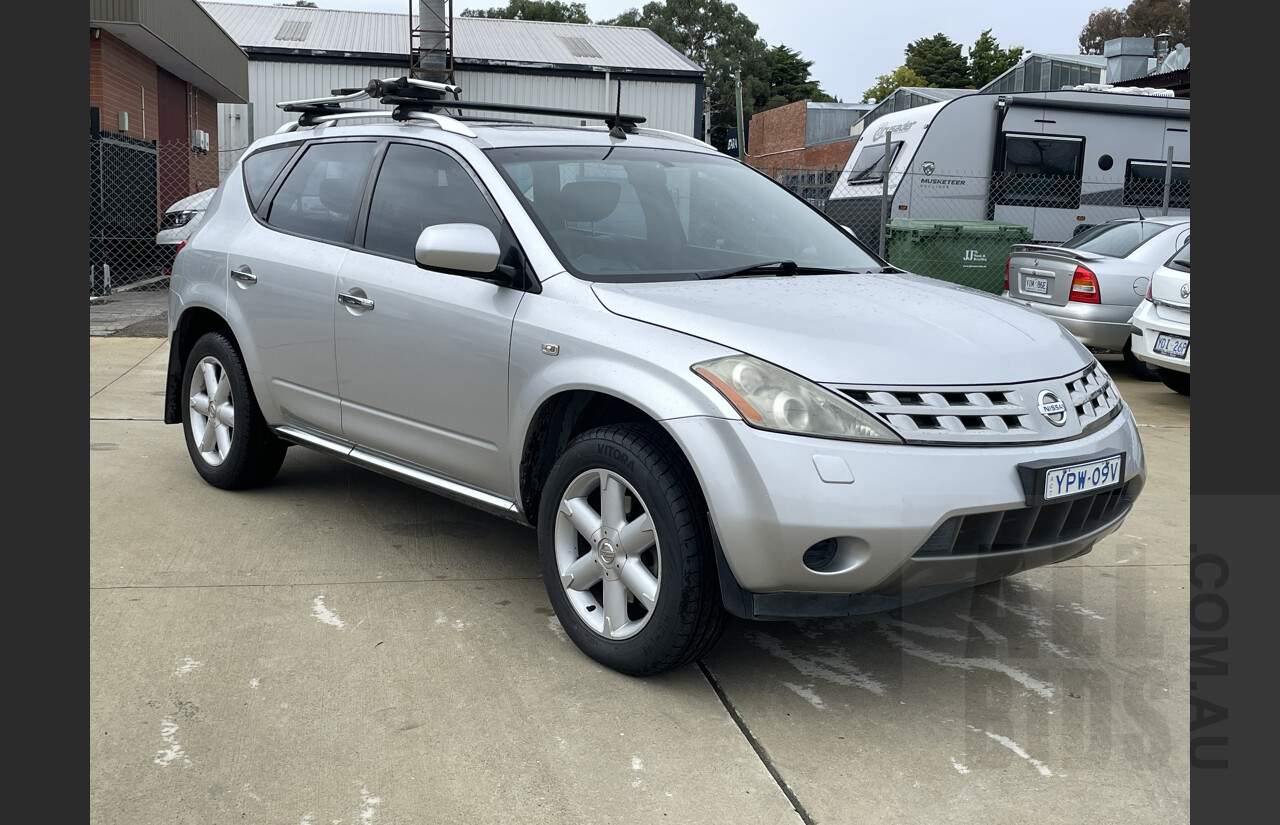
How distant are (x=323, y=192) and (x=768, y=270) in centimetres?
205

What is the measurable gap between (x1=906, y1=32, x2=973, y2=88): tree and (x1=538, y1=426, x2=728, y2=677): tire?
73312 mm

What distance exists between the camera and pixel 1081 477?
3324 millimetres

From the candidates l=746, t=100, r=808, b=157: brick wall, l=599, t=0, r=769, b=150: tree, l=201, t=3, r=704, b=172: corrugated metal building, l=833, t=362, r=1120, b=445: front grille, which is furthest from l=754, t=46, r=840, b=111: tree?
l=833, t=362, r=1120, b=445: front grille

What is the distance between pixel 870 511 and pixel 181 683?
2067mm

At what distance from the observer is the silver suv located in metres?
3.14

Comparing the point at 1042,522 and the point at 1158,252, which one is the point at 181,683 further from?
the point at 1158,252

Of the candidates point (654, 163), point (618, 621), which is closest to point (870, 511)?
point (618, 621)

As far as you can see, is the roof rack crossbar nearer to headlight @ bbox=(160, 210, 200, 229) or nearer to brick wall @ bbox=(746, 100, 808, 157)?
headlight @ bbox=(160, 210, 200, 229)

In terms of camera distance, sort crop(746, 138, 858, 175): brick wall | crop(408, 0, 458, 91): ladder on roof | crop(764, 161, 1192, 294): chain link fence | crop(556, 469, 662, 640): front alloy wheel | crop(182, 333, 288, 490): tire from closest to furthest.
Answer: crop(556, 469, 662, 640): front alloy wheel → crop(182, 333, 288, 490): tire → crop(764, 161, 1192, 294): chain link fence → crop(408, 0, 458, 91): ladder on roof → crop(746, 138, 858, 175): brick wall

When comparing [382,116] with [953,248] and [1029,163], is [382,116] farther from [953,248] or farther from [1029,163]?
[1029,163]

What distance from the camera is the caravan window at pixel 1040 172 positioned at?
49.2ft

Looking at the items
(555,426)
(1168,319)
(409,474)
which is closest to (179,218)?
(1168,319)

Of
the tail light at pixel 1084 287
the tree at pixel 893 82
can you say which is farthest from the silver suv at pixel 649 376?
the tree at pixel 893 82

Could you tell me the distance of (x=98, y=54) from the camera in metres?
17.5
